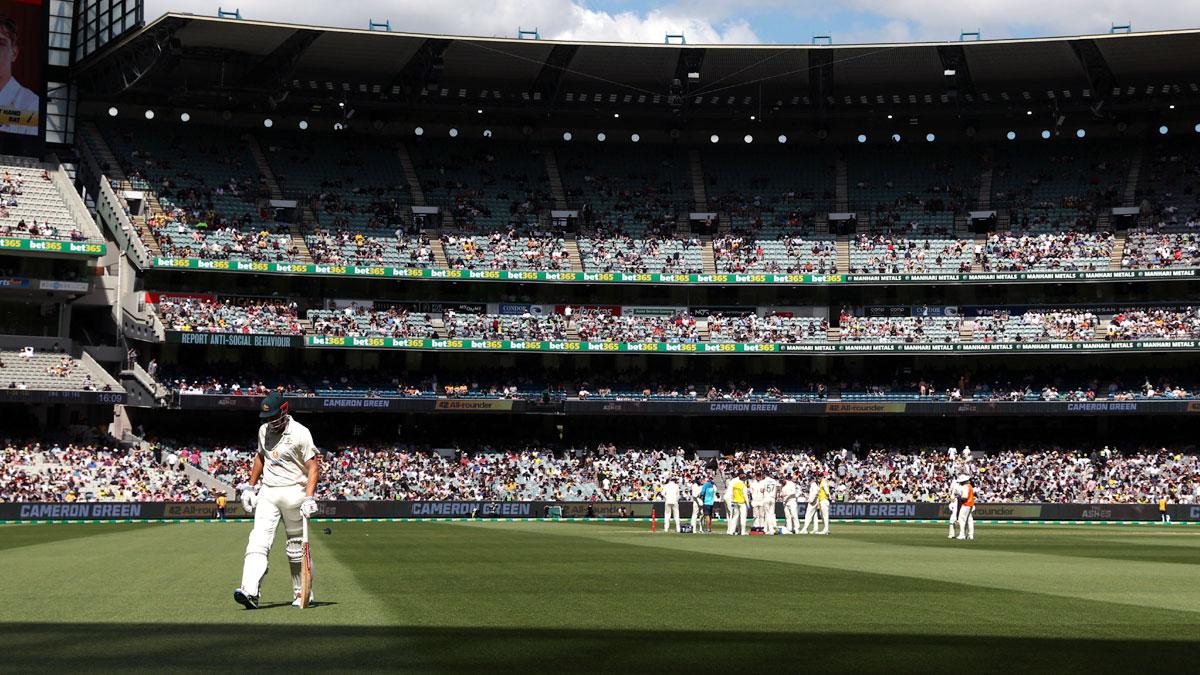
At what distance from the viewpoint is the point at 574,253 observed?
77.1 m

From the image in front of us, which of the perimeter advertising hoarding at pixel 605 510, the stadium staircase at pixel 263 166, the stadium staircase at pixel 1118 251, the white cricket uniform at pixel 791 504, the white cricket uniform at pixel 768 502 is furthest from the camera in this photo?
the stadium staircase at pixel 263 166

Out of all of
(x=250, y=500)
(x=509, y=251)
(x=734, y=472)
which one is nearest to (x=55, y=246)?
(x=509, y=251)

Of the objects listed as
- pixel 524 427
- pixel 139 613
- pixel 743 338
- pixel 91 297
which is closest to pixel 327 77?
pixel 91 297

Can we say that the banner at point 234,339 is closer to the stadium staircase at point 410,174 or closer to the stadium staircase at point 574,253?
the stadium staircase at point 410,174

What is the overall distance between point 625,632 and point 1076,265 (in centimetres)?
6702

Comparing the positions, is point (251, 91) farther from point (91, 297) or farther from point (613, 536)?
point (613, 536)

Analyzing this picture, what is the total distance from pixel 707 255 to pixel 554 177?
1102cm

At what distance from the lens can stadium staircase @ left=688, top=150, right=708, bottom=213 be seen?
81.4m

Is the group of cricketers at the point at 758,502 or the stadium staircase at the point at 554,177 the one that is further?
the stadium staircase at the point at 554,177

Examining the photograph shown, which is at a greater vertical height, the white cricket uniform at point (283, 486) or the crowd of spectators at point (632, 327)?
the crowd of spectators at point (632, 327)

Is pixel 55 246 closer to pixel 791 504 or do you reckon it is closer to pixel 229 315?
pixel 229 315

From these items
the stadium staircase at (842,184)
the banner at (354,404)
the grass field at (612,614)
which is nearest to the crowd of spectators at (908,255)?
the stadium staircase at (842,184)

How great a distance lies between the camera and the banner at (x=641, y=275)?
70062 mm

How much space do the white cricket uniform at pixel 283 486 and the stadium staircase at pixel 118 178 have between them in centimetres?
5955
